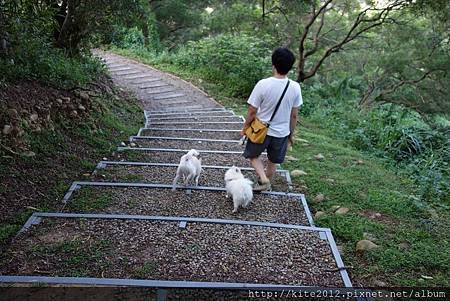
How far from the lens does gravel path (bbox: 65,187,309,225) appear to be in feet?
11.7

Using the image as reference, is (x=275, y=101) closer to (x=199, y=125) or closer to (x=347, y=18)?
(x=199, y=125)

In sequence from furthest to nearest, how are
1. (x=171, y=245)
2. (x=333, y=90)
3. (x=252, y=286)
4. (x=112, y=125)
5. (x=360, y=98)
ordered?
(x=360, y=98), (x=333, y=90), (x=112, y=125), (x=171, y=245), (x=252, y=286)

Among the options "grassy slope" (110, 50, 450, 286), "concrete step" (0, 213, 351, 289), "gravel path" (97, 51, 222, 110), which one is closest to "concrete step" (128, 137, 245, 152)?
"grassy slope" (110, 50, 450, 286)

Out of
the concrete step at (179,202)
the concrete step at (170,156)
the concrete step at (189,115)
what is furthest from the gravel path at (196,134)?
the concrete step at (179,202)

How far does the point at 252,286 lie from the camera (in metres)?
2.42

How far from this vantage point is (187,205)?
3734mm

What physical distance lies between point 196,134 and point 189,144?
819 mm

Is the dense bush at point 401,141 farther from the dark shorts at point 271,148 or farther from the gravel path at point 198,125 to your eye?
the gravel path at point 198,125

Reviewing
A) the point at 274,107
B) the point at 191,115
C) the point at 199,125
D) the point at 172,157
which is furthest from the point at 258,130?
the point at 191,115

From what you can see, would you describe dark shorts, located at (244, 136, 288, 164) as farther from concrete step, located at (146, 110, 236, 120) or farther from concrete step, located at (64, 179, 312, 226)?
concrete step, located at (146, 110, 236, 120)

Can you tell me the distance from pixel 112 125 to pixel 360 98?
513 inches

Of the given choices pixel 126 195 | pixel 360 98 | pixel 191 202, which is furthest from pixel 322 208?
pixel 360 98

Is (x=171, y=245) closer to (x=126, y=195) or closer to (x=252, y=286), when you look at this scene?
(x=252, y=286)

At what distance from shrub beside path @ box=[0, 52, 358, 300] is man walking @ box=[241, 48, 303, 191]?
0.47 meters
